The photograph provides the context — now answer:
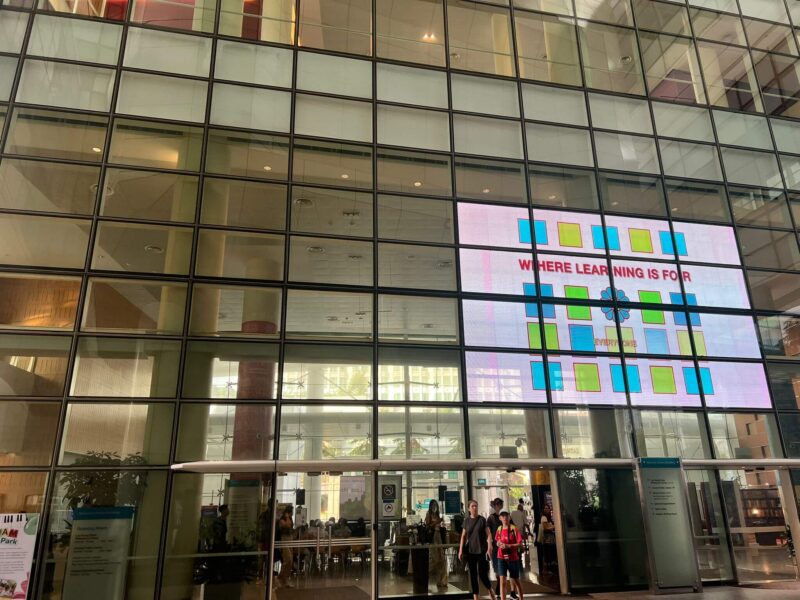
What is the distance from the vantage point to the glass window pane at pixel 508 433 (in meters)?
10.8

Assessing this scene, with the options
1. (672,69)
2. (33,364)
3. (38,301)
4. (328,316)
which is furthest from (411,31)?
(33,364)

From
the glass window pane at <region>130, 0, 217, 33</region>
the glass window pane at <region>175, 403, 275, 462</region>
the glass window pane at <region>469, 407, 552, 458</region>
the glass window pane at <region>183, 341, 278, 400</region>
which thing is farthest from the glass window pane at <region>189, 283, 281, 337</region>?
the glass window pane at <region>130, 0, 217, 33</region>

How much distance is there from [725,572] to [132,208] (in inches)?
537

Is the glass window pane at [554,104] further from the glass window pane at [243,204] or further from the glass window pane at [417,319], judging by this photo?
the glass window pane at [243,204]

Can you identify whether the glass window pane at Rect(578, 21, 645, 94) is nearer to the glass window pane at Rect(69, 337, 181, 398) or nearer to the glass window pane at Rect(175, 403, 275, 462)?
the glass window pane at Rect(175, 403, 275, 462)

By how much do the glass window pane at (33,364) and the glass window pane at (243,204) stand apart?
3.50 meters

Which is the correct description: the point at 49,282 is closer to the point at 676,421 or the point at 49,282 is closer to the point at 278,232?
the point at 278,232

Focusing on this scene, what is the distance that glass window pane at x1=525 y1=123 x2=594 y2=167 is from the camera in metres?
13.5

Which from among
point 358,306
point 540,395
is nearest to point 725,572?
point 540,395

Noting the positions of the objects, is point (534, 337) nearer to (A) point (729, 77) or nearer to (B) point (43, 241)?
(B) point (43, 241)

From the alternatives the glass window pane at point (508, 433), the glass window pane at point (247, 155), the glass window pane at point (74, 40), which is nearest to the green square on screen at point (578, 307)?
the glass window pane at point (508, 433)

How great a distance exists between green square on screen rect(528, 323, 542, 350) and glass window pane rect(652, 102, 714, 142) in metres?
6.56

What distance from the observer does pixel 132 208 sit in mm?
11016

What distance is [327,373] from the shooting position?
1071 centimetres
